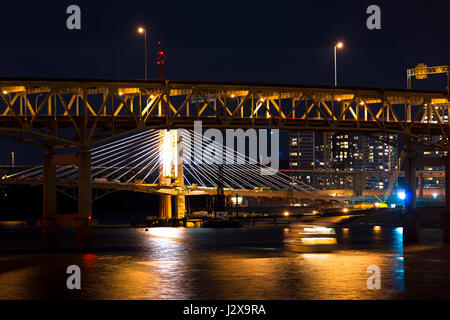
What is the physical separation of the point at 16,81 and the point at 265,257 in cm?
2467

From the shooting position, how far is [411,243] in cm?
6981

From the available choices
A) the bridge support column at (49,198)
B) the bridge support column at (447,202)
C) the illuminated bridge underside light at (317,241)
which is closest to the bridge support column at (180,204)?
the illuminated bridge underside light at (317,241)

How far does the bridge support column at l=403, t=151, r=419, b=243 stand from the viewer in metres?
66.1

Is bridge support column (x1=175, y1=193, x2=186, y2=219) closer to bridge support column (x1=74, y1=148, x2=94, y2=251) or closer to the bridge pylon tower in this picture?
the bridge pylon tower

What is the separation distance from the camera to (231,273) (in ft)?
153

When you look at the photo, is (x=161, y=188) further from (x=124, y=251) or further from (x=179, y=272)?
(x=179, y=272)

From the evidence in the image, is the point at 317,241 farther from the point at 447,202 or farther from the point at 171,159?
the point at 171,159

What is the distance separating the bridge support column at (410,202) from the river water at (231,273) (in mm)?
1779

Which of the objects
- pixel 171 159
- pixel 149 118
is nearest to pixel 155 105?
pixel 149 118

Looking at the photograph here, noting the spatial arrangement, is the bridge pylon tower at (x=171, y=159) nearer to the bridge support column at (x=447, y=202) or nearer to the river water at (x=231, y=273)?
the river water at (x=231, y=273)

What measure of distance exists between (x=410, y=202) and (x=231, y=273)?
26010 mm

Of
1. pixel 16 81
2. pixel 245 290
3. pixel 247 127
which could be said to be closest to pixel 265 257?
pixel 247 127

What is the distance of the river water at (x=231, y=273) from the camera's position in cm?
3722

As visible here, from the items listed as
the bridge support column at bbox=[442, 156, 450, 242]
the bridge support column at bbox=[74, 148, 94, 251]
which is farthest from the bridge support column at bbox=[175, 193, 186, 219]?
the bridge support column at bbox=[74, 148, 94, 251]
